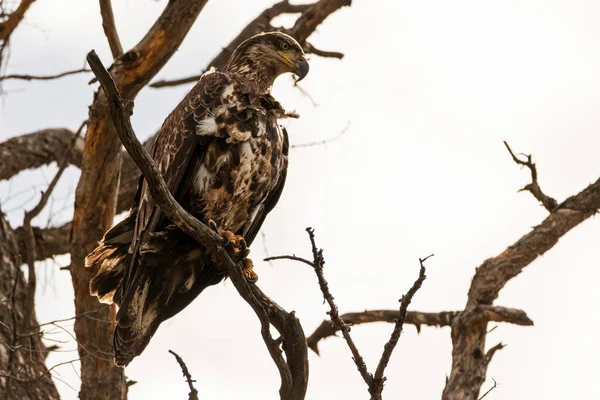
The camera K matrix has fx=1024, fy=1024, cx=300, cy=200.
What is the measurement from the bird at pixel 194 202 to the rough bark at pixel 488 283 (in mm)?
1453

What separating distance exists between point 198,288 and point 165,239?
→ 0.53m

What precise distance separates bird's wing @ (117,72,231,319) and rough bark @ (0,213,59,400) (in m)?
1.20

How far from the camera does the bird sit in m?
5.39

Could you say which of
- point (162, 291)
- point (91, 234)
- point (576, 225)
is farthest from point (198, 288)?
point (576, 225)

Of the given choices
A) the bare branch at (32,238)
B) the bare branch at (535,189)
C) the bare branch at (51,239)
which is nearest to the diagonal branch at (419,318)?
the bare branch at (535,189)

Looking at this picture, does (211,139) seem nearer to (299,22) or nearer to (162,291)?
(162,291)

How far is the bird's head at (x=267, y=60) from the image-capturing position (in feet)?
20.2

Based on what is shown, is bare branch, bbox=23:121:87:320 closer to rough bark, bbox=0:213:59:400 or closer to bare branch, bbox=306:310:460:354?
rough bark, bbox=0:213:59:400

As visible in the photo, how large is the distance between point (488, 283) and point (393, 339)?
250 centimetres

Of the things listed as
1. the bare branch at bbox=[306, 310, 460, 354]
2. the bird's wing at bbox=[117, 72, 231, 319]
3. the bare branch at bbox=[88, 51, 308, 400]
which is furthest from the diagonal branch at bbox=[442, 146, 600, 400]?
the bird's wing at bbox=[117, 72, 231, 319]

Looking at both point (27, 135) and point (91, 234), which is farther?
point (27, 135)

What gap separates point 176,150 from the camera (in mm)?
5465

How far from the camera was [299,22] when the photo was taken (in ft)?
27.0

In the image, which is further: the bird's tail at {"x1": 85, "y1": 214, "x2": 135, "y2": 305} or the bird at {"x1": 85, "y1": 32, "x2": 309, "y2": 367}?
the bird's tail at {"x1": 85, "y1": 214, "x2": 135, "y2": 305}
